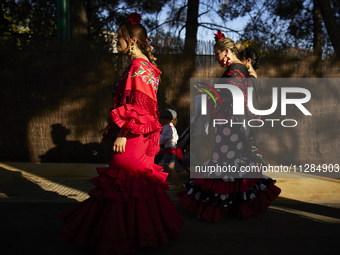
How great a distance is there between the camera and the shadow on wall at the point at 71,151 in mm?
7254

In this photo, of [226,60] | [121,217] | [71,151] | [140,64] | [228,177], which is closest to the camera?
[121,217]

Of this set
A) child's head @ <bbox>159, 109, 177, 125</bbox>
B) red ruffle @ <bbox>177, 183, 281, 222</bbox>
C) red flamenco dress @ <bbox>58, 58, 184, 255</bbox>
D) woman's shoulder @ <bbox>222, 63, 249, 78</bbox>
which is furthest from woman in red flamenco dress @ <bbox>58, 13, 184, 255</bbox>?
child's head @ <bbox>159, 109, 177, 125</bbox>

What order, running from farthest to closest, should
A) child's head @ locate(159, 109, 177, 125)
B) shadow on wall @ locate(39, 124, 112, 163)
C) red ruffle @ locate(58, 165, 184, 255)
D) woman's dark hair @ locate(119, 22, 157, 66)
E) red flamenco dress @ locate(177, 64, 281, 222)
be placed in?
shadow on wall @ locate(39, 124, 112, 163) < child's head @ locate(159, 109, 177, 125) < red flamenco dress @ locate(177, 64, 281, 222) < woman's dark hair @ locate(119, 22, 157, 66) < red ruffle @ locate(58, 165, 184, 255)

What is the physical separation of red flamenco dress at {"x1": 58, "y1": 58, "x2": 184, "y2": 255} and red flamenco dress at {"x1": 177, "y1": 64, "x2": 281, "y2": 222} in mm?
800

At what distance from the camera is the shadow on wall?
725 cm

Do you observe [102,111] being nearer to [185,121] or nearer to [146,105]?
[185,121]

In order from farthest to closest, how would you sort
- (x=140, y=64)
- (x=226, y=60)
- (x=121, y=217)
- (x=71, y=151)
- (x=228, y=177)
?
1. (x=71, y=151)
2. (x=226, y=60)
3. (x=228, y=177)
4. (x=140, y=64)
5. (x=121, y=217)

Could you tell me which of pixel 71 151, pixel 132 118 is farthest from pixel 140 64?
pixel 71 151

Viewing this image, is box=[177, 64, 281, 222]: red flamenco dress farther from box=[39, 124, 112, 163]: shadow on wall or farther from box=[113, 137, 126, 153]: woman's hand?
box=[39, 124, 112, 163]: shadow on wall

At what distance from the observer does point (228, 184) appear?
393cm

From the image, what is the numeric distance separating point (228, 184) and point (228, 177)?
81mm

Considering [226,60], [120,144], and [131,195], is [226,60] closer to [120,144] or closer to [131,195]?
[120,144]

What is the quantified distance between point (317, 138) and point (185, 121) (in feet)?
9.39

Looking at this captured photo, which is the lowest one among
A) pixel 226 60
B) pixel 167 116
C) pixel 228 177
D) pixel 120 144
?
pixel 228 177
